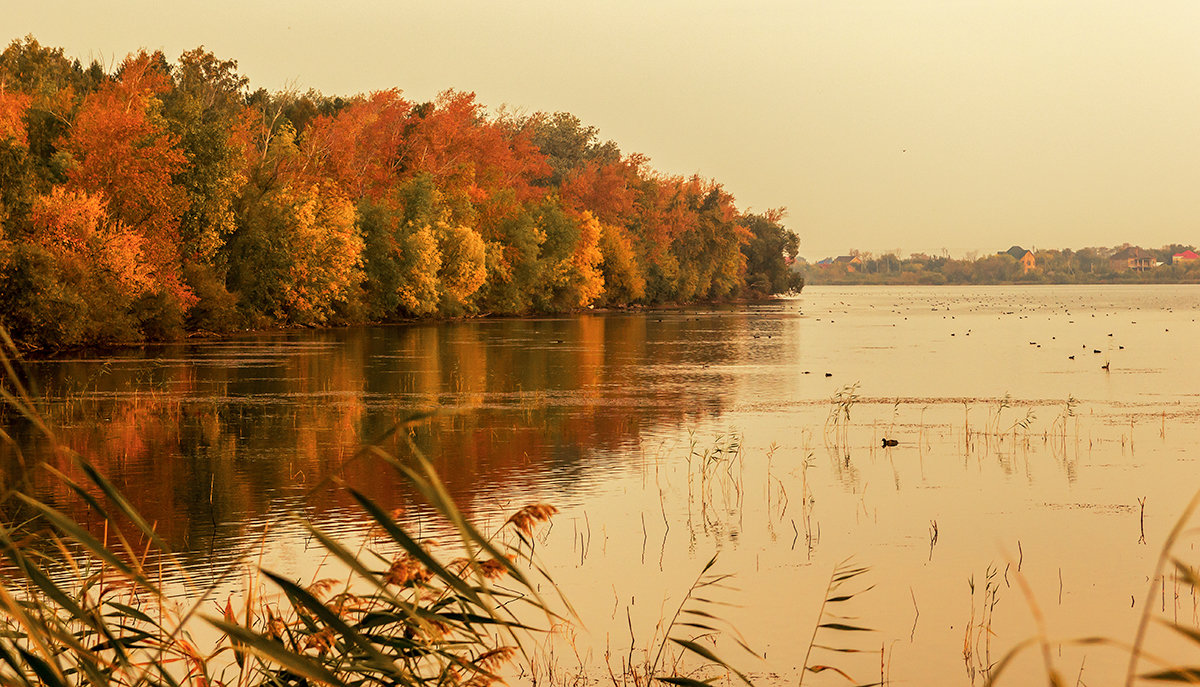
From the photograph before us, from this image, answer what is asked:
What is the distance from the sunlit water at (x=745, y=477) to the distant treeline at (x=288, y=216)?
17.5 ft

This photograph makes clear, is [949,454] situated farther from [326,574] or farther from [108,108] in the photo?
[108,108]

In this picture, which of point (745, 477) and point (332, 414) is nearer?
point (745, 477)

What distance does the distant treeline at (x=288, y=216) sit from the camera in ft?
141

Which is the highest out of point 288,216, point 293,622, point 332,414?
point 288,216

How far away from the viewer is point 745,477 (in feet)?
59.7

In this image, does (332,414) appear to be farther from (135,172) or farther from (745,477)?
(135,172)

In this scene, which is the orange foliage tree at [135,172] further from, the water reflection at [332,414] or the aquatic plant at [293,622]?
the aquatic plant at [293,622]

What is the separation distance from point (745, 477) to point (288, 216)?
42.1 m

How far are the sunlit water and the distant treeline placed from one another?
5.32 metres

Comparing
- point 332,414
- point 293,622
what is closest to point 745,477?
point 332,414

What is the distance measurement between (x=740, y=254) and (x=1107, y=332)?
61711mm

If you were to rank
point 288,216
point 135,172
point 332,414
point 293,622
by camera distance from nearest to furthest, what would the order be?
point 293,622, point 332,414, point 135,172, point 288,216

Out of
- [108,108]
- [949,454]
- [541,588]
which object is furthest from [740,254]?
[541,588]

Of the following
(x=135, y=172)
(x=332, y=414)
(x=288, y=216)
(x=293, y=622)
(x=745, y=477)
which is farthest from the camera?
(x=288, y=216)
